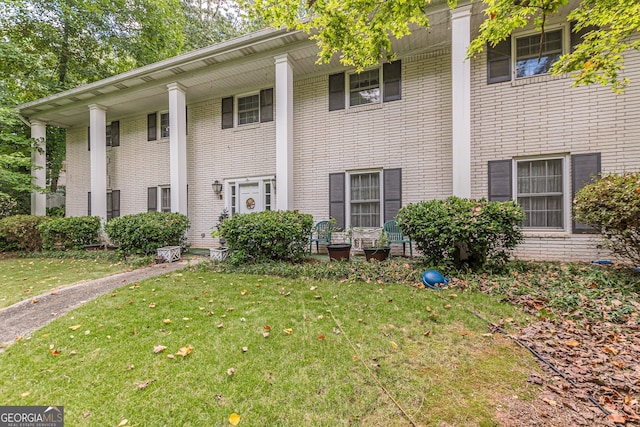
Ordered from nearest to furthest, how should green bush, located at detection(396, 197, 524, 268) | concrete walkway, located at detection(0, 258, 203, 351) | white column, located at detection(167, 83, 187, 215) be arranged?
concrete walkway, located at detection(0, 258, 203, 351) < green bush, located at detection(396, 197, 524, 268) < white column, located at detection(167, 83, 187, 215)

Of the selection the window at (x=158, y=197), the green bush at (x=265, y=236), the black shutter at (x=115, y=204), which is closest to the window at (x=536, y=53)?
the green bush at (x=265, y=236)

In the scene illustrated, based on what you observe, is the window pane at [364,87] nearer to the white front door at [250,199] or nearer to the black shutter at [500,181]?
the black shutter at [500,181]

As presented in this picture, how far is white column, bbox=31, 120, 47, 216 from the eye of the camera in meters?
10.9

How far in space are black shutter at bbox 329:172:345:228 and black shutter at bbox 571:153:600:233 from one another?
535 centimetres

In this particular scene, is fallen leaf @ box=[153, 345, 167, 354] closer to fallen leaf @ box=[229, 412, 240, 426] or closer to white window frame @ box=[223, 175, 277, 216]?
fallen leaf @ box=[229, 412, 240, 426]

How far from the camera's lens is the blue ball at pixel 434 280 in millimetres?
4535

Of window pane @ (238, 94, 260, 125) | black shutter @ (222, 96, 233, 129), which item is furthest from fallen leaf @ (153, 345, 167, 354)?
black shutter @ (222, 96, 233, 129)

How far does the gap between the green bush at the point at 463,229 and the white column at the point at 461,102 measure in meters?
1.02

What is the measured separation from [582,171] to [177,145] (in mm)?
11098

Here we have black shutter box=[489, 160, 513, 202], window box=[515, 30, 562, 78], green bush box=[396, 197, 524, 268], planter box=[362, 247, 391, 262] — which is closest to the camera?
green bush box=[396, 197, 524, 268]

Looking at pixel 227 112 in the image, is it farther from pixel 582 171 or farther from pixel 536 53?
pixel 582 171

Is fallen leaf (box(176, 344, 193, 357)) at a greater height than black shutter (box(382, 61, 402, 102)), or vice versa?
black shutter (box(382, 61, 402, 102))

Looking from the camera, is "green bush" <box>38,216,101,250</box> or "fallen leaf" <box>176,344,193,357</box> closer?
"fallen leaf" <box>176,344,193,357</box>

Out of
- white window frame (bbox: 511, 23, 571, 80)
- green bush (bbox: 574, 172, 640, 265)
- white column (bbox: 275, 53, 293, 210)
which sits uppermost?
white window frame (bbox: 511, 23, 571, 80)
